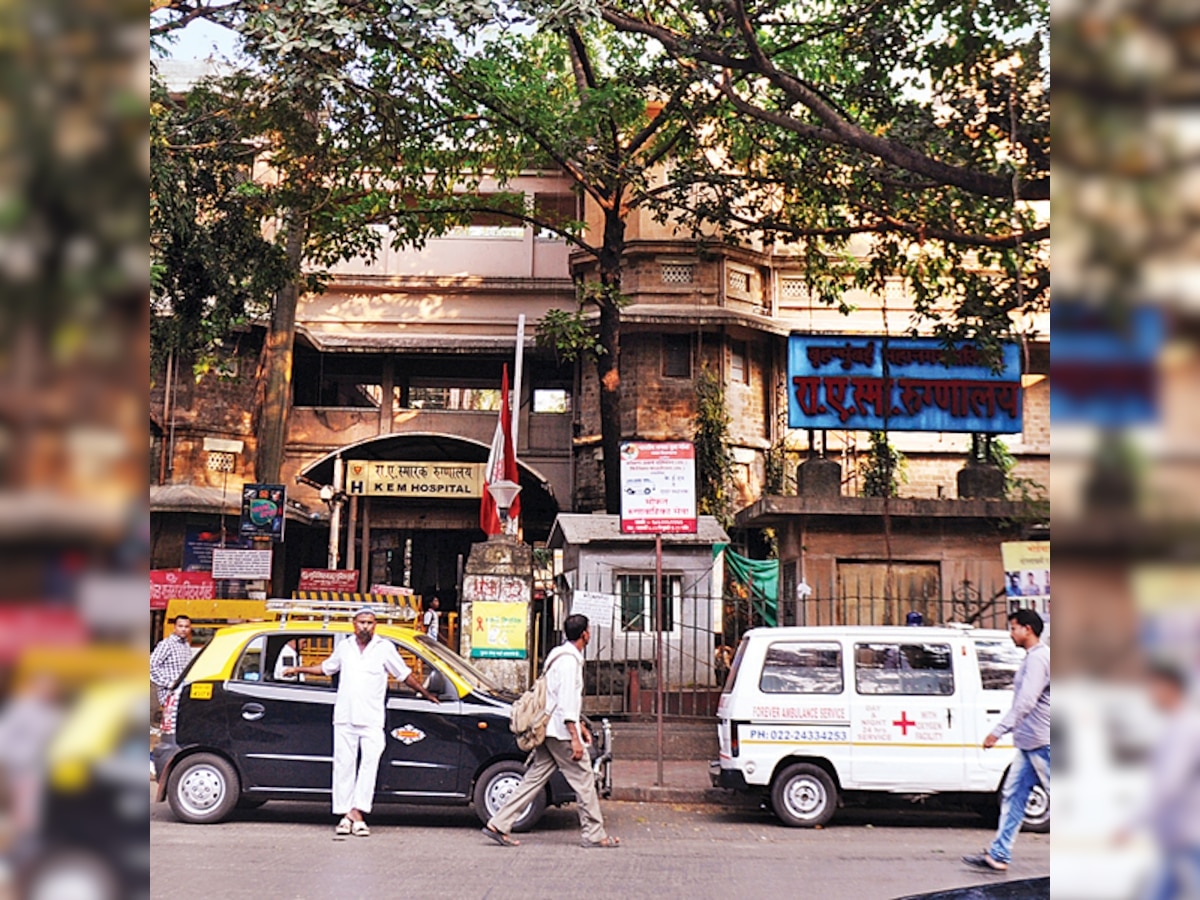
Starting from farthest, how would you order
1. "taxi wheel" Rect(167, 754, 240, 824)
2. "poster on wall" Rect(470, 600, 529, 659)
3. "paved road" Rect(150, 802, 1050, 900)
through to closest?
"poster on wall" Rect(470, 600, 529, 659), "taxi wheel" Rect(167, 754, 240, 824), "paved road" Rect(150, 802, 1050, 900)

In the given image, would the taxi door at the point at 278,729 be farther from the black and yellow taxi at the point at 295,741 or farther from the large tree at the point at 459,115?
the large tree at the point at 459,115

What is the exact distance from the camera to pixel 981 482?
1722 centimetres

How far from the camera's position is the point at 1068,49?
1.36m

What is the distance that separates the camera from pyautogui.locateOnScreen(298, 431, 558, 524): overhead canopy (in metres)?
22.1

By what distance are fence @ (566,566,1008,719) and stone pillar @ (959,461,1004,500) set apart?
1.35m

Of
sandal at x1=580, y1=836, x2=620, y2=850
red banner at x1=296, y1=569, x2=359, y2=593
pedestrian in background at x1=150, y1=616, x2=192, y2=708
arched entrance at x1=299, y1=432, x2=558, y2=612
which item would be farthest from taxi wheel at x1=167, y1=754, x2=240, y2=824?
arched entrance at x1=299, y1=432, x2=558, y2=612

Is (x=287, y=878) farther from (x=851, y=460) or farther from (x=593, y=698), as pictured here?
(x=851, y=460)

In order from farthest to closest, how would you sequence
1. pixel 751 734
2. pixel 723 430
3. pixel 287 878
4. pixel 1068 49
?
pixel 723 430 → pixel 751 734 → pixel 287 878 → pixel 1068 49

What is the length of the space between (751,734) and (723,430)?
1263 centimetres

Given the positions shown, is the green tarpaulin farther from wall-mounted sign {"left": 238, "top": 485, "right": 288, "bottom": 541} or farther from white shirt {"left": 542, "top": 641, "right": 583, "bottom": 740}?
white shirt {"left": 542, "top": 641, "right": 583, "bottom": 740}

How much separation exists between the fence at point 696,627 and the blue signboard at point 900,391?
2700mm

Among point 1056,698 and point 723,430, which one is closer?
point 1056,698

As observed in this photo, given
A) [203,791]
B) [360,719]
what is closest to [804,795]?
[360,719]

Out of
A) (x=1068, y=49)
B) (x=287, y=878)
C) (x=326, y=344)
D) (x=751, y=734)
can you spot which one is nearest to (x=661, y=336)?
(x=326, y=344)
